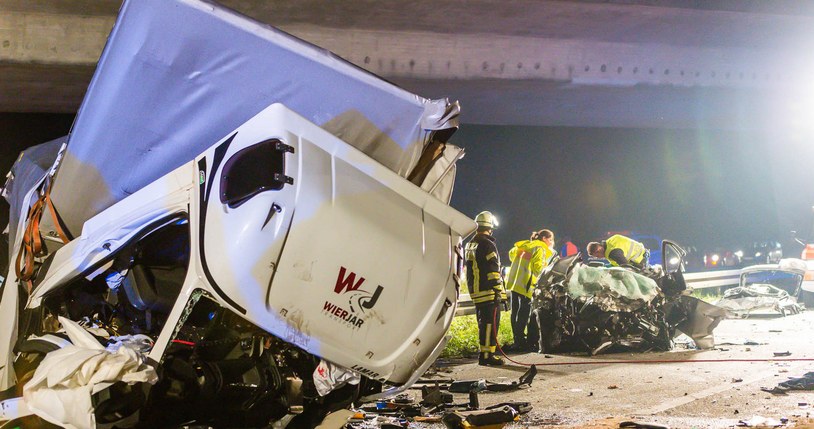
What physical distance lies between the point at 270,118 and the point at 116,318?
174 cm

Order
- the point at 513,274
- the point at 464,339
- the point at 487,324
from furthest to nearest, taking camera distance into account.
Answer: the point at 513,274, the point at 464,339, the point at 487,324

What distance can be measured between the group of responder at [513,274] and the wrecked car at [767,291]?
277 cm

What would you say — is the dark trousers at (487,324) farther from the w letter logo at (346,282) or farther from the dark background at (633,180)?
the w letter logo at (346,282)

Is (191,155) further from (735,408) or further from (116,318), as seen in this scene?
(735,408)

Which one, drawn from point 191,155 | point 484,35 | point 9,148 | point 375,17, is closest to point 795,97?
point 484,35

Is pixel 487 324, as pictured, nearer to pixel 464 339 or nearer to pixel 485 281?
pixel 485 281

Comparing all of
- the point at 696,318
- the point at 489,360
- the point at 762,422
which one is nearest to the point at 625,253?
the point at 696,318

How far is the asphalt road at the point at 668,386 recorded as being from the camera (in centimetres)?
561

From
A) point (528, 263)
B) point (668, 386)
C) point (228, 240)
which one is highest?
point (528, 263)

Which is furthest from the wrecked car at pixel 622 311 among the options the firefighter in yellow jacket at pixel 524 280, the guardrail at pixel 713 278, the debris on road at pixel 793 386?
the debris on road at pixel 793 386

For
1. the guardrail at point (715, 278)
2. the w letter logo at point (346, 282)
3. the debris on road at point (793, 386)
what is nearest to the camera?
the w letter logo at point (346, 282)

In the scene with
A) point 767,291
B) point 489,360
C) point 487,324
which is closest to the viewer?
point 489,360

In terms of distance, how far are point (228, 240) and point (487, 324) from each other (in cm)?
599

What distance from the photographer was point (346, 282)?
11.2ft
